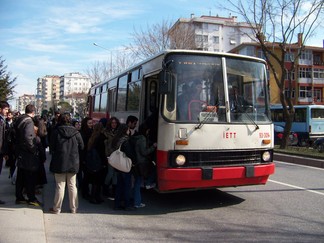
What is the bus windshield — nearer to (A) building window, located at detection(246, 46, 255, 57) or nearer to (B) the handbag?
(B) the handbag

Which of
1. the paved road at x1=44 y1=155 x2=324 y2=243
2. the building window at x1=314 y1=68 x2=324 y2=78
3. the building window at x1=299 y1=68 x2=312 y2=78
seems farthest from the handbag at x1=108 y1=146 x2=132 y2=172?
the building window at x1=314 y1=68 x2=324 y2=78

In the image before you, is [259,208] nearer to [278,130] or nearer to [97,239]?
[97,239]

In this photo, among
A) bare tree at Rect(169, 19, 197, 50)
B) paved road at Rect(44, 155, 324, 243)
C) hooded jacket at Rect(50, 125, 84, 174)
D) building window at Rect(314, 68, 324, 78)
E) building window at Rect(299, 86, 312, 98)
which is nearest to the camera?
paved road at Rect(44, 155, 324, 243)

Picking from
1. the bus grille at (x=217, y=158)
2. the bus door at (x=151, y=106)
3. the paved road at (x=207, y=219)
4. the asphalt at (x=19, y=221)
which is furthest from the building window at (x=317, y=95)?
the asphalt at (x=19, y=221)

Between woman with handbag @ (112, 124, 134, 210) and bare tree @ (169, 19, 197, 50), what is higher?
bare tree @ (169, 19, 197, 50)

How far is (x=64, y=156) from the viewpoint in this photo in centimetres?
611

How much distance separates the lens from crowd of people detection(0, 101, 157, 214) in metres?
6.23

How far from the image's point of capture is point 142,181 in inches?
274

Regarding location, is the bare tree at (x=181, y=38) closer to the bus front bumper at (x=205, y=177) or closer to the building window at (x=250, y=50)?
the bus front bumper at (x=205, y=177)

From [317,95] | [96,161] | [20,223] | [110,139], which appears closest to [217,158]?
[110,139]

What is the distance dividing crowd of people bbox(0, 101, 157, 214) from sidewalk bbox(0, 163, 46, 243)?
1.10 feet

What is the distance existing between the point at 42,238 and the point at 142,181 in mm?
2483

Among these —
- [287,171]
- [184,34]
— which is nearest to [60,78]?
[184,34]

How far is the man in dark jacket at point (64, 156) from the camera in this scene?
6113mm
